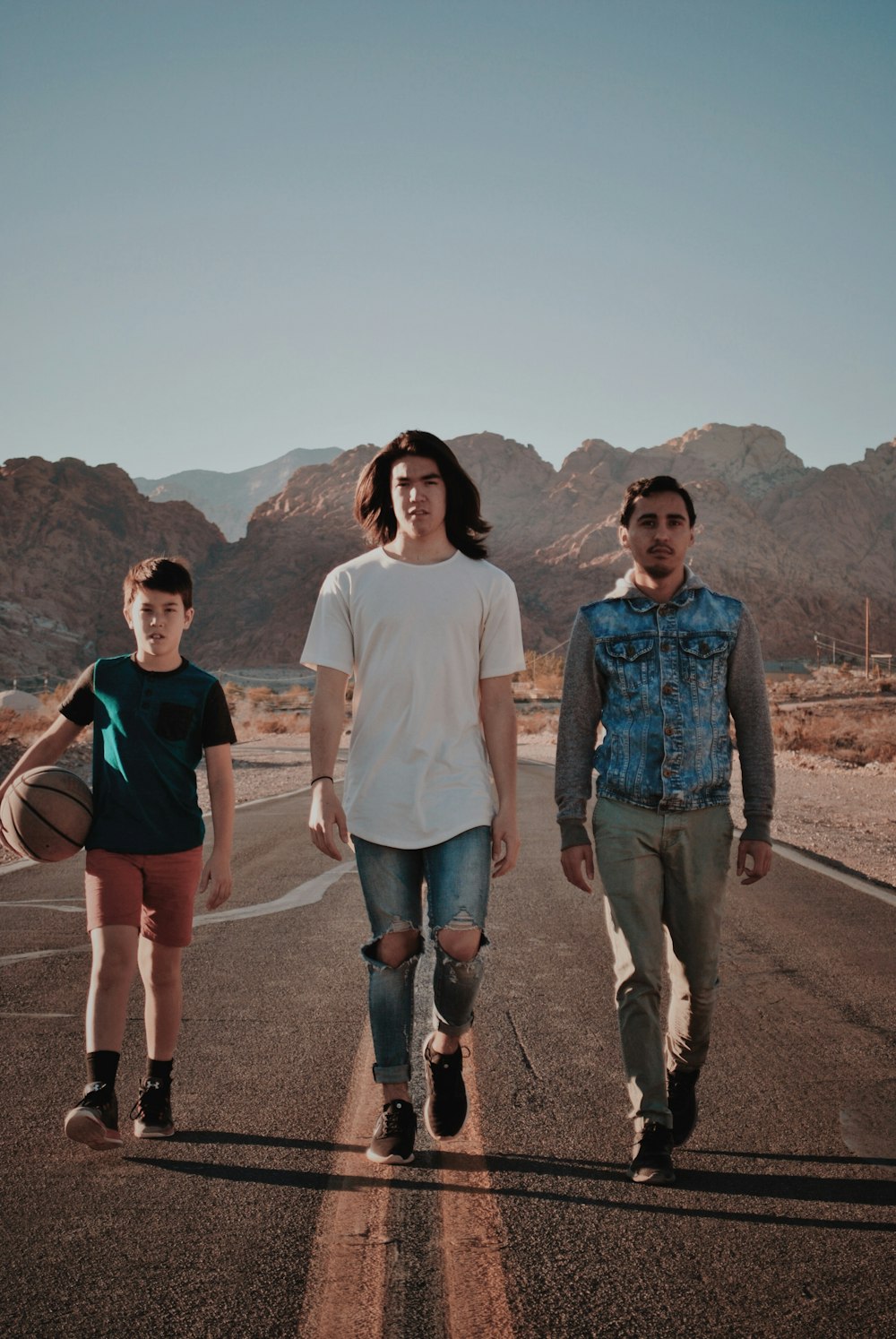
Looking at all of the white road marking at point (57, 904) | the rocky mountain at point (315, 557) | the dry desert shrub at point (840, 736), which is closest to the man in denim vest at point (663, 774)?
the white road marking at point (57, 904)

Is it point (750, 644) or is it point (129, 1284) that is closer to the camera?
point (129, 1284)

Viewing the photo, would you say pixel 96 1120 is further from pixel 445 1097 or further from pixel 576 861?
pixel 576 861

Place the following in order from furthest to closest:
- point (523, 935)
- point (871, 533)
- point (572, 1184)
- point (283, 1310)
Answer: point (871, 533) → point (523, 935) → point (572, 1184) → point (283, 1310)

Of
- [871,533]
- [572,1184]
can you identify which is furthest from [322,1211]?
[871,533]

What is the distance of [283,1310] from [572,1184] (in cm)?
105

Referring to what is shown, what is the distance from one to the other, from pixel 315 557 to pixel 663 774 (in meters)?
124

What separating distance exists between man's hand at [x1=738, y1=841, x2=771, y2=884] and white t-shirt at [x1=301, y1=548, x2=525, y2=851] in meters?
0.92

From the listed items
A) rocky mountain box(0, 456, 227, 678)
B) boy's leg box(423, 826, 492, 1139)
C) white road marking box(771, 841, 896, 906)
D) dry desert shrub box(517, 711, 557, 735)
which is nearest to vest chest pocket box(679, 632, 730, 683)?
boy's leg box(423, 826, 492, 1139)

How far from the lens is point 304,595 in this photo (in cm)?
11938

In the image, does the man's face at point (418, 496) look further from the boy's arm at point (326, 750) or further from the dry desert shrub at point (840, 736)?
the dry desert shrub at point (840, 736)

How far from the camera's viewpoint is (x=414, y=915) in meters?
3.80

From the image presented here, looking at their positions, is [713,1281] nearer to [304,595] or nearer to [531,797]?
[531,797]

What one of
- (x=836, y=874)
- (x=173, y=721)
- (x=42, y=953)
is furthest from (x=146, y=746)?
(x=836, y=874)

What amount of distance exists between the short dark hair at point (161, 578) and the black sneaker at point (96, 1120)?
165 centimetres
